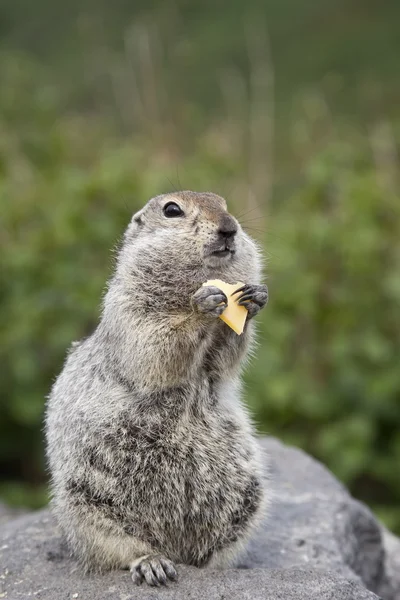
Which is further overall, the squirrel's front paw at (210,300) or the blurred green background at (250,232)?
the blurred green background at (250,232)

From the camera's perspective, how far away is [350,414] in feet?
20.1

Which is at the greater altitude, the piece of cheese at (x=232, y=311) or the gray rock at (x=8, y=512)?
the piece of cheese at (x=232, y=311)

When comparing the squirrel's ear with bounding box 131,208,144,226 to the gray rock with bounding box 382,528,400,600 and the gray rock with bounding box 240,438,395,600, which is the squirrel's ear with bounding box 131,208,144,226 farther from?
the gray rock with bounding box 382,528,400,600

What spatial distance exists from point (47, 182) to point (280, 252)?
116 inches

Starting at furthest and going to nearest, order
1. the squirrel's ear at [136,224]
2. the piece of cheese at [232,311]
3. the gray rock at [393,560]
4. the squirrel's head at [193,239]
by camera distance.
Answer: the gray rock at [393,560] < the squirrel's ear at [136,224] < the squirrel's head at [193,239] < the piece of cheese at [232,311]

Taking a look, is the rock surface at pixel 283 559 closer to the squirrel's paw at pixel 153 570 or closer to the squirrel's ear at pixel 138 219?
the squirrel's paw at pixel 153 570

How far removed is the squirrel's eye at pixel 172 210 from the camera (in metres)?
3.83

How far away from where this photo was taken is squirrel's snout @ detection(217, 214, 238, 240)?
12.0 feet

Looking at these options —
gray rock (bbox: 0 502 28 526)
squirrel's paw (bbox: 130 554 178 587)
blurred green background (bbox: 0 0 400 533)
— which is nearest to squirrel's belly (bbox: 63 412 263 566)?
squirrel's paw (bbox: 130 554 178 587)

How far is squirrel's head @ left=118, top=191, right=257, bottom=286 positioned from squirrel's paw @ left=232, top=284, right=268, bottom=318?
20cm

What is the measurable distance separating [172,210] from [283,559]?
174cm

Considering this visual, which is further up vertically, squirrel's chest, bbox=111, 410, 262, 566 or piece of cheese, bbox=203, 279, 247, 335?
piece of cheese, bbox=203, 279, 247, 335

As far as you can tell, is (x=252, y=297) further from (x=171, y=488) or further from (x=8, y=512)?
(x=8, y=512)

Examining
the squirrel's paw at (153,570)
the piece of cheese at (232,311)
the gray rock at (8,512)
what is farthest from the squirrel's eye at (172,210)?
the gray rock at (8,512)
